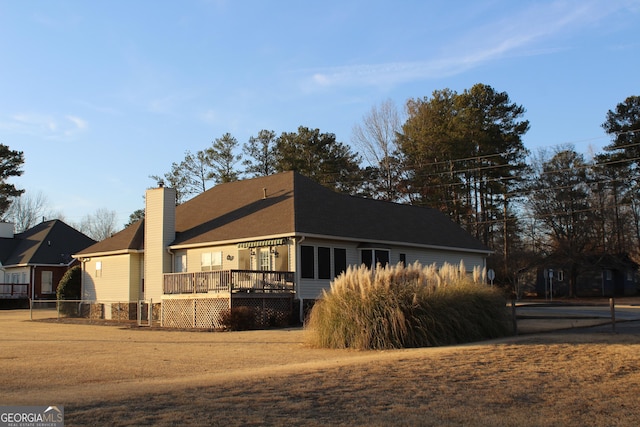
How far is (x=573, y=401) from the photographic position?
345 inches

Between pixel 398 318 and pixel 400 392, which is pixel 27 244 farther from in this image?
pixel 400 392

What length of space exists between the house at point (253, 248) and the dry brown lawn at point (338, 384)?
7992mm

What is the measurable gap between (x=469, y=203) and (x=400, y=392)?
4688cm

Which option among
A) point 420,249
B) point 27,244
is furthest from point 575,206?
point 27,244

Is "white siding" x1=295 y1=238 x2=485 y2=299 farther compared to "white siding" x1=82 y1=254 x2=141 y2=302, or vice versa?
"white siding" x1=82 y1=254 x2=141 y2=302

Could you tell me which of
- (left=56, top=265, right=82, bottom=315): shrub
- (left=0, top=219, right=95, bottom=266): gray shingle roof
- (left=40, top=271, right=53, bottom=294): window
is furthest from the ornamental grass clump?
(left=40, top=271, right=53, bottom=294): window

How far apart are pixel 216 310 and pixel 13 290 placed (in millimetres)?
28205

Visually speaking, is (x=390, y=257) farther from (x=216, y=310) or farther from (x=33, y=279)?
(x=33, y=279)

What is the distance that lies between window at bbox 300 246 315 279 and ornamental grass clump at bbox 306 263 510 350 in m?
8.64

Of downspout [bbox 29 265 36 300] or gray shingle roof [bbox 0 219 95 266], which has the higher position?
gray shingle roof [bbox 0 219 95 266]

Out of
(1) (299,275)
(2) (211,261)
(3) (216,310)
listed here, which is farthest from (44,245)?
(1) (299,275)

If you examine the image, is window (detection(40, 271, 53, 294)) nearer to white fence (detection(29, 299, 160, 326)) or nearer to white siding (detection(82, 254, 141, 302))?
white siding (detection(82, 254, 141, 302))

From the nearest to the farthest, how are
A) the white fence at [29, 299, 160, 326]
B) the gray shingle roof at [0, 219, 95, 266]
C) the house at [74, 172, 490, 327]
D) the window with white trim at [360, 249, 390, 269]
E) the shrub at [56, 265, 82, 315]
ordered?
the house at [74, 172, 490, 327], the window with white trim at [360, 249, 390, 269], the white fence at [29, 299, 160, 326], the shrub at [56, 265, 82, 315], the gray shingle roof at [0, 219, 95, 266]

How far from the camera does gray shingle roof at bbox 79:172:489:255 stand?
26.0m
